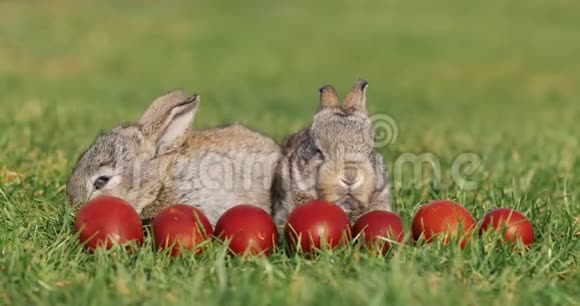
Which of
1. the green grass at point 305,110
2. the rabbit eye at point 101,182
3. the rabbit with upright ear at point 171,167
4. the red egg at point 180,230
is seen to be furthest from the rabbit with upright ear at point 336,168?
the rabbit eye at point 101,182

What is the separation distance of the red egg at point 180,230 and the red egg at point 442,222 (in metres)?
1.18

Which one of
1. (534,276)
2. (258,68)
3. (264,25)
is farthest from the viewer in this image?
(264,25)

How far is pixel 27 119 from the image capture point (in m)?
9.74

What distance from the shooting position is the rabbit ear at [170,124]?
6.29 metres

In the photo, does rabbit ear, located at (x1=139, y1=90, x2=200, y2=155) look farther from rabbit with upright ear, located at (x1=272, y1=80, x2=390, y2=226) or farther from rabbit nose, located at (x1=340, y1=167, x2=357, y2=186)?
rabbit nose, located at (x1=340, y1=167, x2=357, y2=186)

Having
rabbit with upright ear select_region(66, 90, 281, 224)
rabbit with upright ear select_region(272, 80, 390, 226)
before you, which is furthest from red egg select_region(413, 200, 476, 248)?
rabbit with upright ear select_region(66, 90, 281, 224)

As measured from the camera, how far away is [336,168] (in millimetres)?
5664

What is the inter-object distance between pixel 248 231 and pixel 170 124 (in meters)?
1.48

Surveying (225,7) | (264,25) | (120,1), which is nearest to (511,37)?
(264,25)

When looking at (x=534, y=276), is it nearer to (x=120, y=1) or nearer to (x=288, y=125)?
(x=288, y=125)

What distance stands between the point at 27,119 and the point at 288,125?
11.1 feet

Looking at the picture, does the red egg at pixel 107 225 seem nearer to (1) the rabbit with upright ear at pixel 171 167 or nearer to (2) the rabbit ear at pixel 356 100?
(1) the rabbit with upright ear at pixel 171 167

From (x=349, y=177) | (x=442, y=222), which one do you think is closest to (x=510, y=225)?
(x=442, y=222)

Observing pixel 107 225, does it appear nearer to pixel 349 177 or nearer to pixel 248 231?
pixel 248 231
